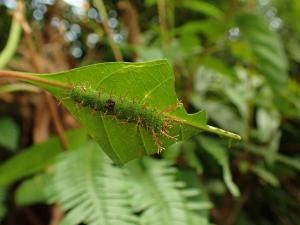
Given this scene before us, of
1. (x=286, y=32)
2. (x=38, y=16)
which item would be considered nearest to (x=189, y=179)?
(x=38, y=16)

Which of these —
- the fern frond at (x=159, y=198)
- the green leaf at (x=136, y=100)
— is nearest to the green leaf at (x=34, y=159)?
the fern frond at (x=159, y=198)

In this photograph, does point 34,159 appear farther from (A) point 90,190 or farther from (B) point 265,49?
(B) point 265,49

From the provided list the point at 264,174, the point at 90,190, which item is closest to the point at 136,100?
the point at 90,190

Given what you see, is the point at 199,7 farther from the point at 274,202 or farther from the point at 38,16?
the point at 38,16

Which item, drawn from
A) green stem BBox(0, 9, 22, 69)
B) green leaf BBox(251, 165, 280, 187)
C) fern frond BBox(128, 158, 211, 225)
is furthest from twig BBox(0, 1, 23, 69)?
green leaf BBox(251, 165, 280, 187)

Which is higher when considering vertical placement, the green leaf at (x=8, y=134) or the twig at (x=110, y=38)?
the twig at (x=110, y=38)

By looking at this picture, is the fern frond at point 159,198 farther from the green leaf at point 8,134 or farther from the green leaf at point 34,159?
the green leaf at point 8,134

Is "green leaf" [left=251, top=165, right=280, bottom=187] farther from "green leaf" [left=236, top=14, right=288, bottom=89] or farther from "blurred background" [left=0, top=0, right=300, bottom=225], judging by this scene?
"green leaf" [left=236, top=14, right=288, bottom=89]
